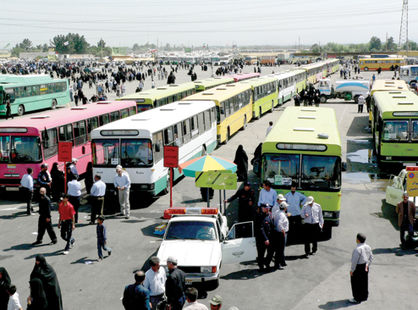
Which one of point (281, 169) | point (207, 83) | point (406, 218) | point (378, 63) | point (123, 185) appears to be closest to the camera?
point (406, 218)

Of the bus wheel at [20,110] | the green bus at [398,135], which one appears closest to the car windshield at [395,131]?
the green bus at [398,135]

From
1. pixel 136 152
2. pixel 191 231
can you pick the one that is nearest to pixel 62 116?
pixel 136 152

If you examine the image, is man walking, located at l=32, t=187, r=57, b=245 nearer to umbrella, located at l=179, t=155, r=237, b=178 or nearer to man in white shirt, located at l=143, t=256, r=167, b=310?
umbrella, located at l=179, t=155, r=237, b=178

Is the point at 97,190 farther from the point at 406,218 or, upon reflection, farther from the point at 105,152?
the point at 406,218

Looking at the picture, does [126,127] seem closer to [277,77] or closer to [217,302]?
[217,302]

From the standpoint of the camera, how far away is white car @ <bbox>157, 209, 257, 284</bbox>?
10562 mm

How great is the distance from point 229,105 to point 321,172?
53.5 feet

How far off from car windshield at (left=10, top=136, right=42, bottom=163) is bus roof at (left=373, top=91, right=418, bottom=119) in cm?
1325

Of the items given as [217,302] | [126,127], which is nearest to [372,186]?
[126,127]

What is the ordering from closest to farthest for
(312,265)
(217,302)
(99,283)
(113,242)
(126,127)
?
(217,302), (99,283), (312,265), (113,242), (126,127)

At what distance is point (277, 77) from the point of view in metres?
46.5

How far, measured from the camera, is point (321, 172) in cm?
1391

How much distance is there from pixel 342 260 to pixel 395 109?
406 inches

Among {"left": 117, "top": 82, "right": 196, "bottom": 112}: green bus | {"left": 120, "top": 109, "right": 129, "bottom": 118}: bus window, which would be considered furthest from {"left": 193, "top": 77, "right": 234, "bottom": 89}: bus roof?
{"left": 120, "top": 109, "right": 129, "bottom": 118}: bus window
